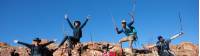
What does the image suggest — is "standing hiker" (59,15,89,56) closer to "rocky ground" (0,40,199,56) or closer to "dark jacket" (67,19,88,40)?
"dark jacket" (67,19,88,40)

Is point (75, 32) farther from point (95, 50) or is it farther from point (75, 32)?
point (95, 50)

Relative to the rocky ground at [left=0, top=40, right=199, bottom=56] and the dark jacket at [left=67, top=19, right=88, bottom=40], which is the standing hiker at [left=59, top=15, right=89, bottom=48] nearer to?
the dark jacket at [left=67, top=19, right=88, bottom=40]

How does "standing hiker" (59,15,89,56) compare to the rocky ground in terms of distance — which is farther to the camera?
the rocky ground

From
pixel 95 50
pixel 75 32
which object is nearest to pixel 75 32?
pixel 75 32

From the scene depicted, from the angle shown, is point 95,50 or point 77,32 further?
point 95,50

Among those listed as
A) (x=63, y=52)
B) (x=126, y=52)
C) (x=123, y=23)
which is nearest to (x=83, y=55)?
(x=63, y=52)

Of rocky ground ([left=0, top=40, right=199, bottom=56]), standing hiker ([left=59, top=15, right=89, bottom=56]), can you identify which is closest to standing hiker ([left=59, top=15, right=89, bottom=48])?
standing hiker ([left=59, top=15, right=89, bottom=56])

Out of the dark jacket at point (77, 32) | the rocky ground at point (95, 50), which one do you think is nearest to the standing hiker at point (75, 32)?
the dark jacket at point (77, 32)

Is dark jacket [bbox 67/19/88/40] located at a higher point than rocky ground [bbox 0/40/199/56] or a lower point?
higher

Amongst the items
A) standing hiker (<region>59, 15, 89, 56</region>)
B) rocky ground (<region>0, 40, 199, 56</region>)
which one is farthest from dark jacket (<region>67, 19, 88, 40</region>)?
rocky ground (<region>0, 40, 199, 56</region>)

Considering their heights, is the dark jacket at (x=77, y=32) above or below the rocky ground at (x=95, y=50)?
above

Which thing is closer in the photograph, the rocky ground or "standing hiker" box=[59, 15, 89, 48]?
"standing hiker" box=[59, 15, 89, 48]

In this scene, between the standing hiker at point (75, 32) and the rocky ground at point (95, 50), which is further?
the rocky ground at point (95, 50)

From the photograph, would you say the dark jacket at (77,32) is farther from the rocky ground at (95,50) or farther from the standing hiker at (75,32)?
the rocky ground at (95,50)
